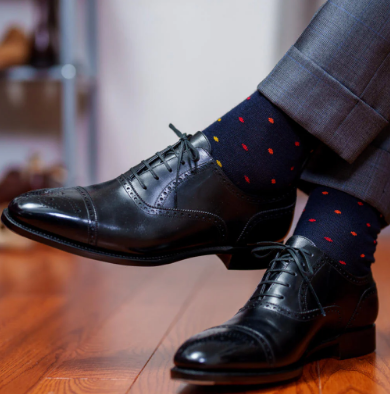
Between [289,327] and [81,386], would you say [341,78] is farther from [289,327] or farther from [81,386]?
[81,386]

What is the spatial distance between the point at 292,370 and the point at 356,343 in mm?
148

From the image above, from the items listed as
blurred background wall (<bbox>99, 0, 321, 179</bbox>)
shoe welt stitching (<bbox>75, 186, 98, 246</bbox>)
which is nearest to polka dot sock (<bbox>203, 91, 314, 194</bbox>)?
shoe welt stitching (<bbox>75, 186, 98, 246</bbox>)

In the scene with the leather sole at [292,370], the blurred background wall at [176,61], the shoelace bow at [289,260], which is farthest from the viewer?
the blurred background wall at [176,61]

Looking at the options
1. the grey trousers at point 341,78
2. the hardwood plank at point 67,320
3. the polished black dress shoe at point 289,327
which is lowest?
the hardwood plank at point 67,320

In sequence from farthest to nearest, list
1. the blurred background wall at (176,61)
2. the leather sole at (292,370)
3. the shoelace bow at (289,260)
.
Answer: the blurred background wall at (176,61), the shoelace bow at (289,260), the leather sole at (292,370)

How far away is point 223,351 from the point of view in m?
0.48

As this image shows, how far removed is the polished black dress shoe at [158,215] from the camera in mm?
586

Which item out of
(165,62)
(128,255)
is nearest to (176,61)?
(165,62)

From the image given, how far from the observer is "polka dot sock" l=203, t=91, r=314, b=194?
0.65m

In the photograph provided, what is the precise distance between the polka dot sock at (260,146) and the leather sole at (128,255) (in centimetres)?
9

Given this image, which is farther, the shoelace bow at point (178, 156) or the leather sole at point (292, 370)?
the shoelace bow at point (178, 156)

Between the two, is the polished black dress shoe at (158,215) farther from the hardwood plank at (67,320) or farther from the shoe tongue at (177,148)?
the hardwood plank at (67,320)

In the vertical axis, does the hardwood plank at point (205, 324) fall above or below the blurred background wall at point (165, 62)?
below

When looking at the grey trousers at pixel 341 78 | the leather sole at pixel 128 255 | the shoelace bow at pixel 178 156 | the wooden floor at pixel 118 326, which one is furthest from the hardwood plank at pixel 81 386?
the grey trousers at pixel 341 78
